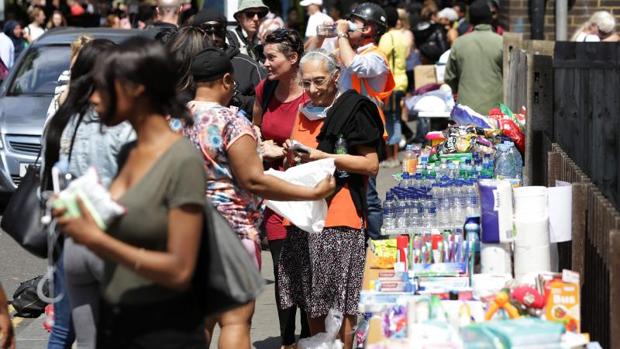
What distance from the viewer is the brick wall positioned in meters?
15.4

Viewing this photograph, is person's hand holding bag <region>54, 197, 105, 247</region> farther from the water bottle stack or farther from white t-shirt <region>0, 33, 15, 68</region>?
white t-shirt <region>0, 33, 15, 68</region>

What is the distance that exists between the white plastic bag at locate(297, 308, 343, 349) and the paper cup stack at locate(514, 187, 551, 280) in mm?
1417

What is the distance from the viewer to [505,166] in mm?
7723

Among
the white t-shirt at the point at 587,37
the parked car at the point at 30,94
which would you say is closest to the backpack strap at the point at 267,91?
the parked car at the point at 30,94

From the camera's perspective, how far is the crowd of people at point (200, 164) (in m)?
3.68

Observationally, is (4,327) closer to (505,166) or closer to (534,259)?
(534,259)

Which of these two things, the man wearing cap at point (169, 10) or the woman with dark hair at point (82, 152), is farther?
the man wearing cap at point (169, 10)

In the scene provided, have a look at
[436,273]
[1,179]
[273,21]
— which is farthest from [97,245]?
[273,21]

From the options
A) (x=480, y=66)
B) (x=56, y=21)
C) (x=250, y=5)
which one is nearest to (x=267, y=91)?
(x=250, y=5)

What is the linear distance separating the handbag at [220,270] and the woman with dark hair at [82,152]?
1.09 metres

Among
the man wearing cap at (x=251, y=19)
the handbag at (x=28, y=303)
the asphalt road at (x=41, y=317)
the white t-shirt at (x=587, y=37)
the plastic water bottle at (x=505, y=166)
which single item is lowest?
the asphalt road at (x=41, y=317)

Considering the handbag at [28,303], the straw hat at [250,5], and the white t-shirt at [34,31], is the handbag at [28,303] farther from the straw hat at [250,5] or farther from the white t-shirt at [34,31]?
the white t-shirt at [34,31]

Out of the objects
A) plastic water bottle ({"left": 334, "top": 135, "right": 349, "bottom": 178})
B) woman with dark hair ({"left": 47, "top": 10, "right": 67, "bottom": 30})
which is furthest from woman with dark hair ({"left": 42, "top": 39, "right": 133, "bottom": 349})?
woman with dark hair ({"left": 47, "top": 10, "right": 67, "bottom": 30})

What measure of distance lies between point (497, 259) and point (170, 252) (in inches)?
85.8
